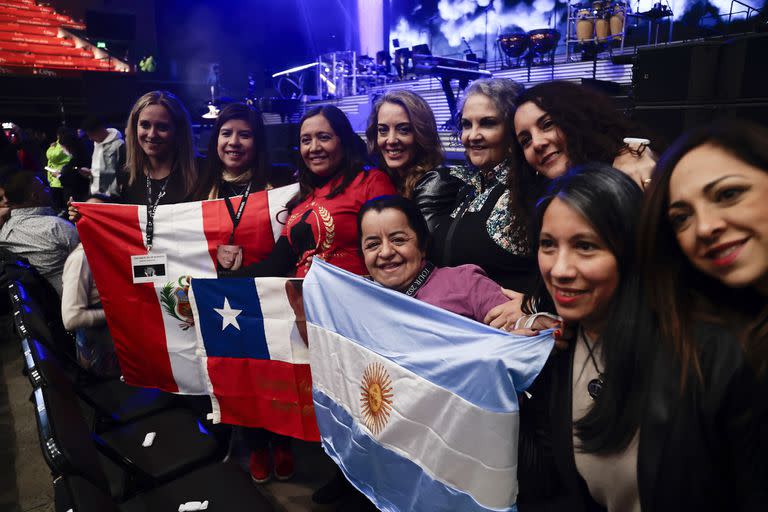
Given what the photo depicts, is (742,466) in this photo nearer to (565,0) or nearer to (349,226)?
(349,226)

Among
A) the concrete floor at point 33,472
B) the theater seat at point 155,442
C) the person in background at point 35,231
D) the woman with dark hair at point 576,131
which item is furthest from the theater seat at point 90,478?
the person in background at point 35,231

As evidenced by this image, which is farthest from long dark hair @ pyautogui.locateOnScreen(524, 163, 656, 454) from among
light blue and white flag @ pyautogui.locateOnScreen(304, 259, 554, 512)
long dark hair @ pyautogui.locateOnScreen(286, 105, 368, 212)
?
long dark hair @ pyautogui.locateOnScreen(286, 105, 368, 212)

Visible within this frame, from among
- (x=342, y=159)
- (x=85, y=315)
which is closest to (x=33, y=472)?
(x=85, y=315)

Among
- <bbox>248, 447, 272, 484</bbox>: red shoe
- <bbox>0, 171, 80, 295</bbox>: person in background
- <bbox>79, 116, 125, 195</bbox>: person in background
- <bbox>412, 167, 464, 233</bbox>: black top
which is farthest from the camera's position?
<bbox>79, 116, 125, 195</bbox>: person in background

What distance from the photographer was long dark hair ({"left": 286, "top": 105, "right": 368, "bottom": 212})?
209cm

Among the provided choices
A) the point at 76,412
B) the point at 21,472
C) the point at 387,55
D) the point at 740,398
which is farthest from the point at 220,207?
the point at 387,55

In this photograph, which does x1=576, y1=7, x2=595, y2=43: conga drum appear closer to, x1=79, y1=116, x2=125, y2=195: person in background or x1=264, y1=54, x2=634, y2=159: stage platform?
x1=264, y1=54, x2=634, y2=159: stage platform

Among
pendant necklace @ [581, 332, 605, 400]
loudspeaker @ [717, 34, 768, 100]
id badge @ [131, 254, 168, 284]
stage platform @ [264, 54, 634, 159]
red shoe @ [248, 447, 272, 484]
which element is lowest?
red shoe @ [248, 447, 272, 484]

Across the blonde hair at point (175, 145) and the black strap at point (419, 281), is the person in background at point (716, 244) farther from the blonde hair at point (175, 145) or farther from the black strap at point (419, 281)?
the blonde hair at point (175, 145)

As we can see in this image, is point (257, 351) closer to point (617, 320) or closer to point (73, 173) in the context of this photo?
point (617, 320)

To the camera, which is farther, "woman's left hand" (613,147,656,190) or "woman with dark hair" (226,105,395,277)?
"woman with dark hair" (226,105,395,277)

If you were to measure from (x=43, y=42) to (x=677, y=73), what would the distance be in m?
13.8

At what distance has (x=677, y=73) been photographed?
4242 millimetres

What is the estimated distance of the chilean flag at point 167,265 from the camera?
2299mm
